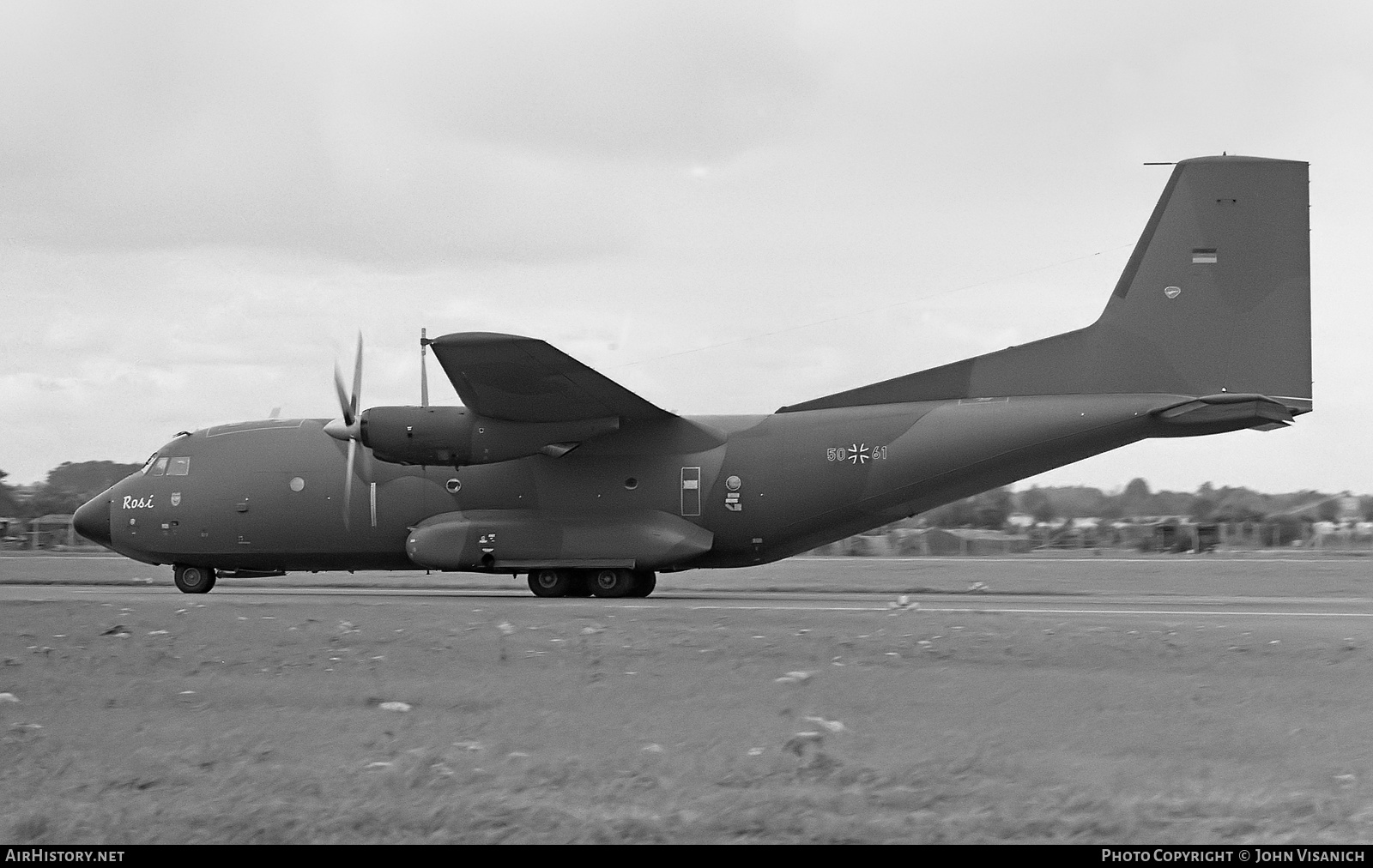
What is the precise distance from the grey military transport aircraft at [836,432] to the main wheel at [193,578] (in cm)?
315

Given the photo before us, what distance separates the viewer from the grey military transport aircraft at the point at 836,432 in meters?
20.9

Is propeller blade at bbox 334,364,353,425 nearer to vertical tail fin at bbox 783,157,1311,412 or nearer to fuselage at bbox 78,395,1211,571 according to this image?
fuselage at bbox 78,395,1211,571

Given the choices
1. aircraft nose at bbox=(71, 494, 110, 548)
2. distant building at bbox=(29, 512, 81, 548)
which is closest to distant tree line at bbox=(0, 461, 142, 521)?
distant building at bbox=(29, 512, 81, 548)

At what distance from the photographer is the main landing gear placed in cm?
2170

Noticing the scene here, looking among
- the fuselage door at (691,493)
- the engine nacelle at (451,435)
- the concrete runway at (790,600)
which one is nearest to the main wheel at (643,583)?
the concrete runway at (790,600)

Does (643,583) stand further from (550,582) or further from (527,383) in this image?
(527,383)

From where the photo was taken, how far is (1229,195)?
2120 centimetres

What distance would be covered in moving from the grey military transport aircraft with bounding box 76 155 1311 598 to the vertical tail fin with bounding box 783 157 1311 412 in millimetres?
32

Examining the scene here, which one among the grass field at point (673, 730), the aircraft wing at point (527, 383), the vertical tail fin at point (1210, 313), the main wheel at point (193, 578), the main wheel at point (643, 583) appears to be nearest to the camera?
the grass field at point (673, 730)

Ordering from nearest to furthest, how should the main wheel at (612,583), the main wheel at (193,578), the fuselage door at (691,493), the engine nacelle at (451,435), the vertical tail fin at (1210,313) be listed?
the engine nacelle at (451,435) → the vertical tail fin at (1210,313) → the fuselage door at (691,493) → the main wheel at (612,583) → the main wheel at (193,578)

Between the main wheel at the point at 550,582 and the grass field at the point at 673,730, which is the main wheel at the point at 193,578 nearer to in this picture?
the main wheel at the point at 550,582

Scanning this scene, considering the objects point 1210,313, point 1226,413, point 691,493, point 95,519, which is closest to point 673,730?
point 691,493

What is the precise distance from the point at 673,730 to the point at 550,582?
13.6m
